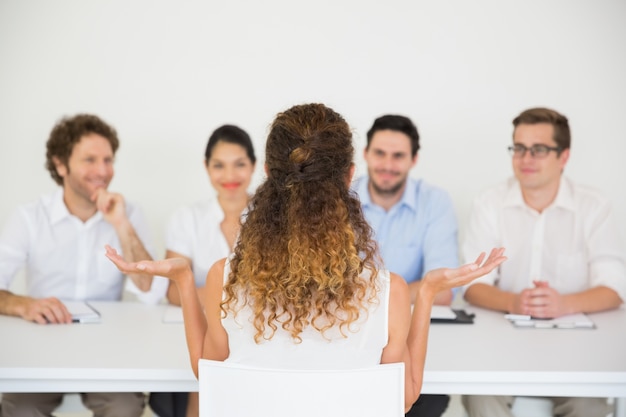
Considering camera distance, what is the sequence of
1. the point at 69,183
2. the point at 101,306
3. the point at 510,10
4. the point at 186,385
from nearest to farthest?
the point at 186,385, the point at 101,306, the point at 69,183, the point at 510,10

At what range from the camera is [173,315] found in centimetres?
292

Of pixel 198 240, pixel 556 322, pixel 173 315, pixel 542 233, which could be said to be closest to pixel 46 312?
pixel 173 315

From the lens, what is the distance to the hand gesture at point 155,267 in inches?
75.7

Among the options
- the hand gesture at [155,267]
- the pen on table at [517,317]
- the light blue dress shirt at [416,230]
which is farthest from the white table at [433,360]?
the light blue dress shirt at [416,230]

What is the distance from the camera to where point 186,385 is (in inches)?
89.9

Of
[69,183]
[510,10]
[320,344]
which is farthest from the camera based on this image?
[510,10]

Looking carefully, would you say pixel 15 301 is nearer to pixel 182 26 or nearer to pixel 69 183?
pixel 69 183

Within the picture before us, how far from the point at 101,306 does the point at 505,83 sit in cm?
263

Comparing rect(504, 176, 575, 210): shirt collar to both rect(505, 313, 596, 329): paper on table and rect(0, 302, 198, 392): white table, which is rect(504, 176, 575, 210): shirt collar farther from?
rect(0, 302, 198, 392): white table

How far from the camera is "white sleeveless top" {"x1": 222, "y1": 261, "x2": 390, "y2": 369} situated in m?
1.81

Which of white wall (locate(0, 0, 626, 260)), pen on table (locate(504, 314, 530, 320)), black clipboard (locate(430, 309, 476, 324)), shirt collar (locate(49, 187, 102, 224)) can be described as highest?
white wall (locate(0, 0, 626, 260))

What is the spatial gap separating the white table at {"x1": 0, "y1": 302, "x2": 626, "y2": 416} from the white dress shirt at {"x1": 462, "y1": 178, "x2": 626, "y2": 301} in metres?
0.75

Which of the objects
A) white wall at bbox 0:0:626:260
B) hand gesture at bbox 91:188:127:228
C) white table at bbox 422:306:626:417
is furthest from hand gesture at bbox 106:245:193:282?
white wall at bbox 0:0:626:260

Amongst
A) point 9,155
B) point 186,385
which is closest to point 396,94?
point 9,155
